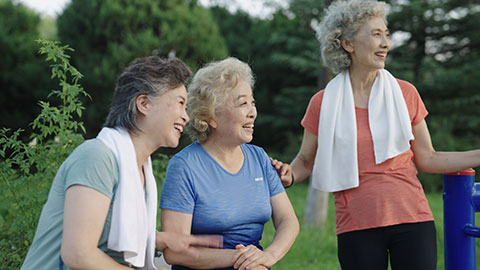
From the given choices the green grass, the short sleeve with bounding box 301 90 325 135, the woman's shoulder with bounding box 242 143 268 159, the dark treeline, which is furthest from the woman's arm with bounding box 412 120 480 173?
the dark treeline

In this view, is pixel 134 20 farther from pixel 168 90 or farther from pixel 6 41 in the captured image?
pixel 168 90

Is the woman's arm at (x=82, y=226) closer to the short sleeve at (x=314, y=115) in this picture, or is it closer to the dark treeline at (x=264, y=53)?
the short sleeve at (x=314, y=115)

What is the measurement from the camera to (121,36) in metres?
10.2

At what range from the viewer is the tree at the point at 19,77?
35.7 feet

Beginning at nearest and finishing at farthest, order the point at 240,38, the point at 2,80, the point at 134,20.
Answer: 1. the point at 134,20
2. the point at 2,80
3. the point at 240,38

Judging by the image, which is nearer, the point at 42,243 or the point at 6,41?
the point at 42,243

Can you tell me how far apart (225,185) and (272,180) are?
0.30 metres

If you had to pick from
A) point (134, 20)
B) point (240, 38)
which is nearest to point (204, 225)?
point (134, 20)

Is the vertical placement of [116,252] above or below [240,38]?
below

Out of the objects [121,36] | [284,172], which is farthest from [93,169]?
[121,36]

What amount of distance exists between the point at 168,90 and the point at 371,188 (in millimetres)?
1210

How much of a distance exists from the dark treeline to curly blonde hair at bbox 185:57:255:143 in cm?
681

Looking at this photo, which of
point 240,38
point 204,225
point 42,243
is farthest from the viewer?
point 240,38

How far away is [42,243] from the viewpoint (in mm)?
1933
